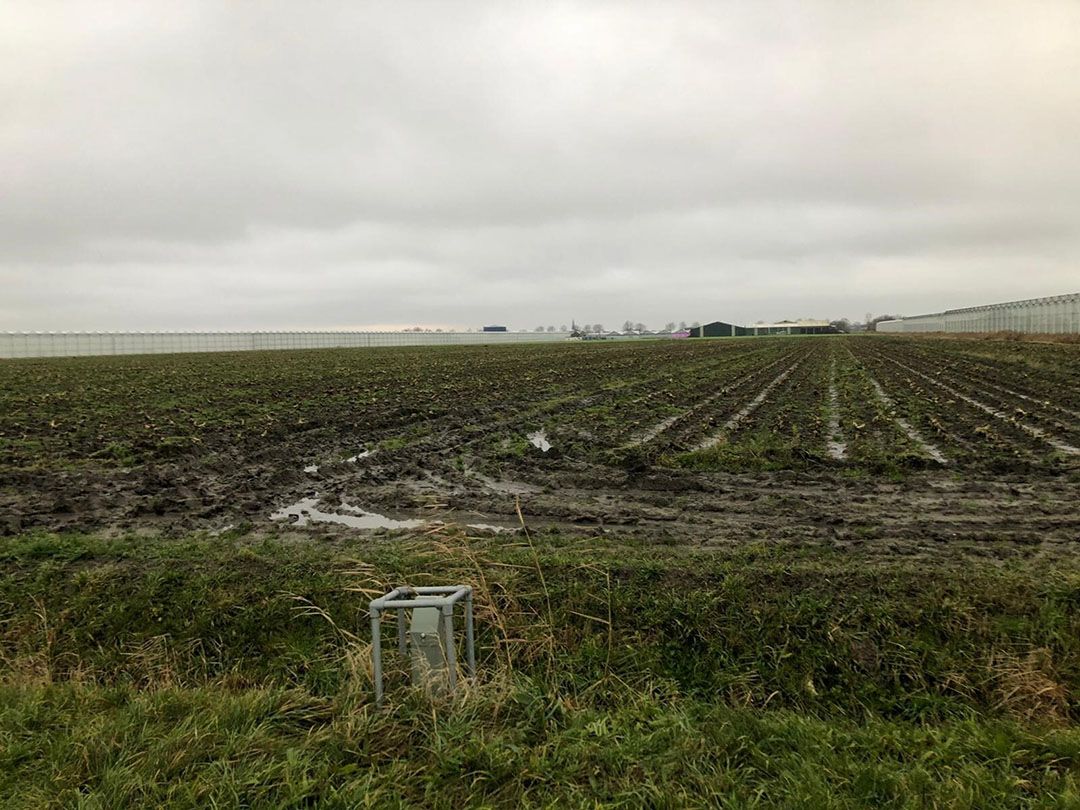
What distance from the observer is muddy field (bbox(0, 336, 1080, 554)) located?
7883 mm

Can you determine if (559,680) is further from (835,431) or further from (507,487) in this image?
(835,431)

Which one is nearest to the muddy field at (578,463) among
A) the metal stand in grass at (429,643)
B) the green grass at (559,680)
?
the green grass at (559,680)

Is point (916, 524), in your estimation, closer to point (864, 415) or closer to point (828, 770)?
point (828, 770)

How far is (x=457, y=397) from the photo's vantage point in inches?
820

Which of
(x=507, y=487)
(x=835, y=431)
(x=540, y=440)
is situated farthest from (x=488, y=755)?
(x=835, y=431)

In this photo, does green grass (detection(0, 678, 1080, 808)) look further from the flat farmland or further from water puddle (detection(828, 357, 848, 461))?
water puddle (detection(828, 357, 848, 461))

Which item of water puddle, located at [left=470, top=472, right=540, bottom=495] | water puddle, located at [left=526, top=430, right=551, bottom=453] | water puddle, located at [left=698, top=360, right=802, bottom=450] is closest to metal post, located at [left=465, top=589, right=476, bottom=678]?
water puddle, located at [left=470, top=472, right=540, bottom=495]

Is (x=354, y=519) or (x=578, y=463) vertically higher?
(x=578, y=463)

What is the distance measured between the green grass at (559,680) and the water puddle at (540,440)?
5655 millimetres

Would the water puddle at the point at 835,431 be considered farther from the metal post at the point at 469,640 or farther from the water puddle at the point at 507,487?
the metal post at the point at 469,640

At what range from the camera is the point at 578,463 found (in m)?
11.1

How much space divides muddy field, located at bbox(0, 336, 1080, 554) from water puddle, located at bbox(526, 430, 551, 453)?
0.04m

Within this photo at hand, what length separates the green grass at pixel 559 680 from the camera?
332 cm

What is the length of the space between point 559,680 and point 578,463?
6.54m
